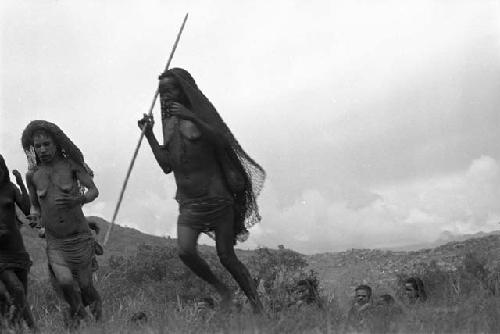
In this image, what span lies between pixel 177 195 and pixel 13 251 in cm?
173

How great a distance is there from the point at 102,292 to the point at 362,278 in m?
9.50

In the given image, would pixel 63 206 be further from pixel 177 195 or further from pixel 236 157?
pixel 236 157

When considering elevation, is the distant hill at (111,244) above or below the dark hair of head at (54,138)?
above

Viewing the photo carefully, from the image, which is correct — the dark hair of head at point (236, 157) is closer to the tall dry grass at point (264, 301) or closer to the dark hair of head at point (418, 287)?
the tall dry grass at point (264, 301)

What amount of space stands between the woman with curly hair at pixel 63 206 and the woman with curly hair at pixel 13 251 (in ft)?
1.24

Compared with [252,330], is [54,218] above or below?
above

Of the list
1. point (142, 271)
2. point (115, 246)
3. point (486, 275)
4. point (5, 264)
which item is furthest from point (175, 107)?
point (115, 246)

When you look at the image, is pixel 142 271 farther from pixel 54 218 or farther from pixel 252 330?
pixel 252 330

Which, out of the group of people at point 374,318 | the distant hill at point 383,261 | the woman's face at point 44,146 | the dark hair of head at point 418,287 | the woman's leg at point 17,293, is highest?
the woman's face at point 44,146

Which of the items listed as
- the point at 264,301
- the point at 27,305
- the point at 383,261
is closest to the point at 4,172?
the point at 27,305

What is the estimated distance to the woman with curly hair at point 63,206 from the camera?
7121 mm

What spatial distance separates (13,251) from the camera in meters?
7.52

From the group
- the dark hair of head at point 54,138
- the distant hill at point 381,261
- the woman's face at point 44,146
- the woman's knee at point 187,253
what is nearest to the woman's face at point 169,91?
the dark hair of head at point 54,138

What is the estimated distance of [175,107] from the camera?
7.26m
